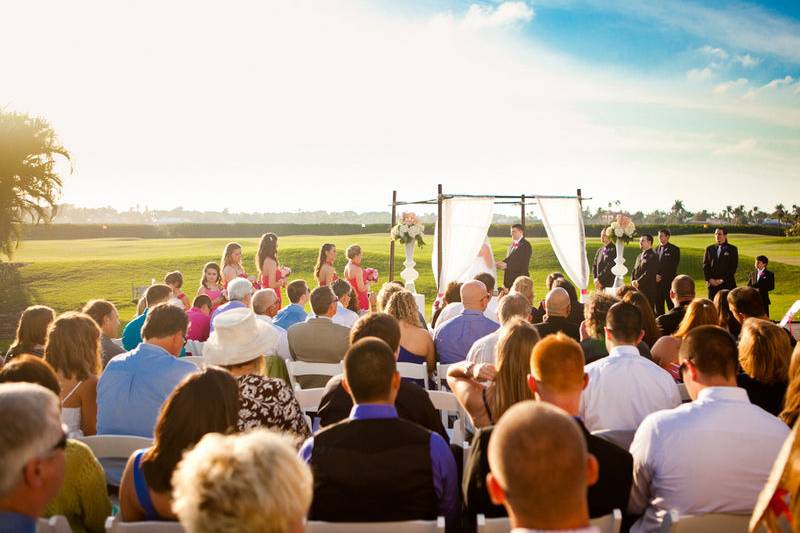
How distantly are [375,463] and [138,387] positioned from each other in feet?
6.37

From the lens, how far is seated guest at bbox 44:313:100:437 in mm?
4164

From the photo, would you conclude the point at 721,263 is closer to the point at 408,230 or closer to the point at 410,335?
the point at 408,230

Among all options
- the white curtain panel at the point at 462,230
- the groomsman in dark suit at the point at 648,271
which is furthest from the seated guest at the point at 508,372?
the groomsman in dark suit at the point at 648,271

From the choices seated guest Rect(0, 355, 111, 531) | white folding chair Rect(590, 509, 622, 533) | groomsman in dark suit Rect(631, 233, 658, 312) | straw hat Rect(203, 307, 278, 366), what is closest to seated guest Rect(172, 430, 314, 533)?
white folding chair Rect(590, 509, 622, 533)

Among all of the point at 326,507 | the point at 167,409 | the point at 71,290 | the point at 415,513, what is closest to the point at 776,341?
the point at 415,513

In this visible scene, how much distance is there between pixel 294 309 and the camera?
22.5 ft

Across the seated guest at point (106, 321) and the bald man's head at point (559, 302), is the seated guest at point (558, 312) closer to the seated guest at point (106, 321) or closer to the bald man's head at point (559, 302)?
the bald man's head at point (559, 302)

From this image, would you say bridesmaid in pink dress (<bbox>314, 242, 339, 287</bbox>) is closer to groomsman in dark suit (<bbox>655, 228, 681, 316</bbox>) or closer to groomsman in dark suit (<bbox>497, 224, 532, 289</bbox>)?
groomsman in dark suit (<bbox>497, 224, 532, 289</bbox>)

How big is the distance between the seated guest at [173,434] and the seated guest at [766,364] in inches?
129

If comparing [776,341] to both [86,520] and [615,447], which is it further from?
[86,520]

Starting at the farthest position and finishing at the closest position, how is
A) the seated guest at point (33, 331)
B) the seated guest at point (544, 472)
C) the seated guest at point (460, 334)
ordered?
1. the seated guest at point (460, 334)
2. the seated guest at point (33, 331)
3. the seated guest at point (544, 472)

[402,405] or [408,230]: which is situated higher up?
[408,230]

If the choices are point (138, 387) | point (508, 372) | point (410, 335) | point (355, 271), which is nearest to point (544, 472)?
point (508, 372)

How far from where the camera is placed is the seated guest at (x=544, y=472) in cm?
171
